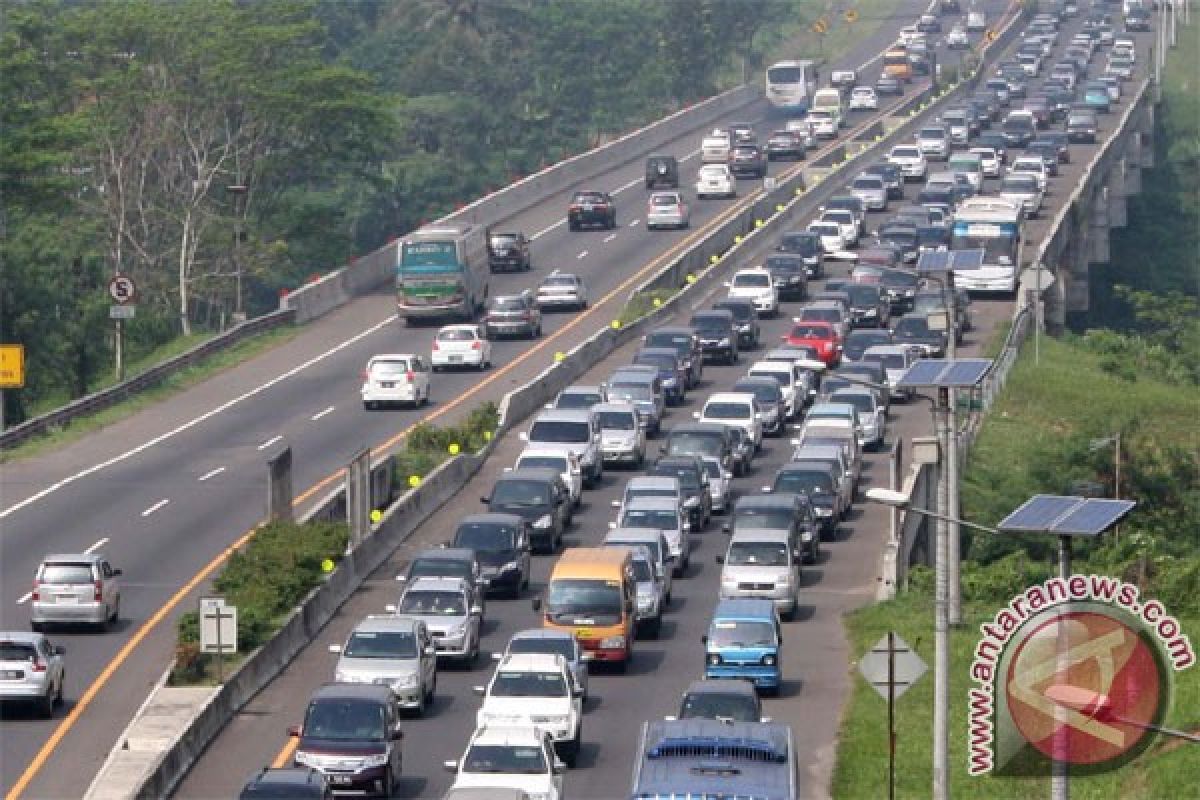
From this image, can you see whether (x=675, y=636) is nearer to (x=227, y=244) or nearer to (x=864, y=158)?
(x=227, y=244)

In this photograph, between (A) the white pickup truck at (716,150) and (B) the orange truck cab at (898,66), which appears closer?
(A) the white pickup truck at (716,150)

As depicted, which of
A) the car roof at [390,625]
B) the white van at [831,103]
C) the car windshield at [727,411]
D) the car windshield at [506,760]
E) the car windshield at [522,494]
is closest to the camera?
the car windshield at [506,760]

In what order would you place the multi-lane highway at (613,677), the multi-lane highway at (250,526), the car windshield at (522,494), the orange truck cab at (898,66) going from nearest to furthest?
the multi-lane highway at (613,677)
the multi-lane highway at (250,526)
the car windshield at (522,494)
the orange truck cab at (898,66)

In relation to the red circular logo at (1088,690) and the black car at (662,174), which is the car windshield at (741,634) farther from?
the black car at (662,174)

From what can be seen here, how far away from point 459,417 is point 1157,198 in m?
102

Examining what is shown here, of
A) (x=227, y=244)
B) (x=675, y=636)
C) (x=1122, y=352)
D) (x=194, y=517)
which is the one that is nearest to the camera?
(x=675, y=636)

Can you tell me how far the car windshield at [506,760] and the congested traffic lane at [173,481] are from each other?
7.32 m

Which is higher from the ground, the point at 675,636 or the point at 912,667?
the point at 912,667

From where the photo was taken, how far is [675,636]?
A: 2188 inches

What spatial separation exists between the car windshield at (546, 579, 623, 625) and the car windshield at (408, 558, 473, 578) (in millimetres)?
2673

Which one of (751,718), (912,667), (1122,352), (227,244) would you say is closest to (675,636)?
(751,718)

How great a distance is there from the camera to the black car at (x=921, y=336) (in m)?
84.5

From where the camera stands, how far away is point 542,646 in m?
48.1

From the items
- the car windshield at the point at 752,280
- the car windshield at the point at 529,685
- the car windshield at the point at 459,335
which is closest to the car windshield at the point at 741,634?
the car windshield at the point at 529,685
